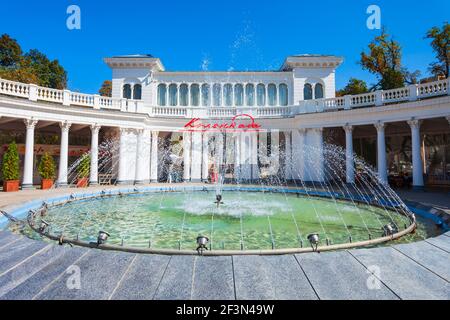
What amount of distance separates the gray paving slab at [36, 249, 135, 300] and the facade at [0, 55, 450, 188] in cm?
2251

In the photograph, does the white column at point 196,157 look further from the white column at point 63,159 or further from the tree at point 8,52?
the tree at point 8,52

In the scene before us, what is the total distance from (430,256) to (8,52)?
71.9m

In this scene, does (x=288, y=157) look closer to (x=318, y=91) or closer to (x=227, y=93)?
(x=318, y=91)

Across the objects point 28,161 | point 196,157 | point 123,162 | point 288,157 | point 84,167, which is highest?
point 288,157

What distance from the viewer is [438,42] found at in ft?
120

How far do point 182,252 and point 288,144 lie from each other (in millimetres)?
27133

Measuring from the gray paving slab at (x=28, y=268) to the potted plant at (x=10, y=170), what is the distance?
19.9 meters

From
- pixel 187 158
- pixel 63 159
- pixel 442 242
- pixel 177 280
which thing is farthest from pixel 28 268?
pixel 187 158

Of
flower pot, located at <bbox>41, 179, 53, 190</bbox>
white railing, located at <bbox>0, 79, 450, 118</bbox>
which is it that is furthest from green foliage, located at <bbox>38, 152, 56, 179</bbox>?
white railing, located at <bbox>0, 79, 450, 118</bbox>

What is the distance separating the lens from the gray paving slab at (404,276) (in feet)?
14.2

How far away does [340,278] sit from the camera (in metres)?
4.81
